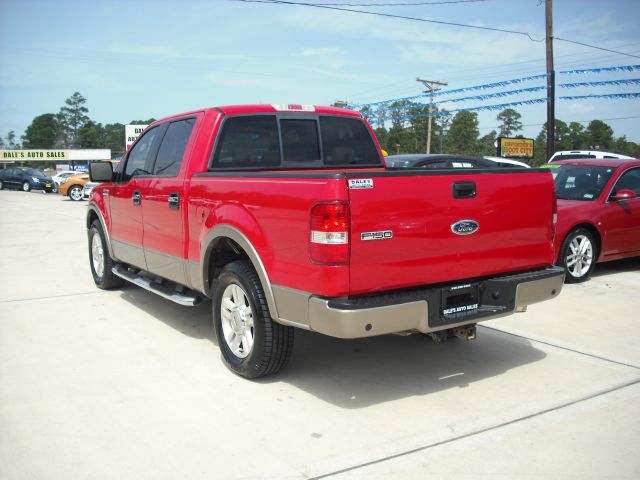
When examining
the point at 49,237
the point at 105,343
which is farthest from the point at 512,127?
the point at 105,343

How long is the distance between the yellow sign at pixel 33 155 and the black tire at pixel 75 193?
187 feet

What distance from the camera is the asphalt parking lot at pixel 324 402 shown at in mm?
3240

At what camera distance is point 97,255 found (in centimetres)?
775

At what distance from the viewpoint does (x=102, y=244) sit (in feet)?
24.0

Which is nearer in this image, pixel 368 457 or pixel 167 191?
pixel 368 457

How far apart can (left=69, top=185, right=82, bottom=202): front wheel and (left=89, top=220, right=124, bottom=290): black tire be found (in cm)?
2369

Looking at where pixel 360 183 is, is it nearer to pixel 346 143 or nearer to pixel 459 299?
pixel 459 299

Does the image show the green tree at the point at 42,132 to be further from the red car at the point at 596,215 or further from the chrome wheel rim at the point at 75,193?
the red car at the point at 596,215

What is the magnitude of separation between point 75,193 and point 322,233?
95.1 feet

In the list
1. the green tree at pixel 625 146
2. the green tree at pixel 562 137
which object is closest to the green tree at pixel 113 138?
the green tree at pixel 562 137

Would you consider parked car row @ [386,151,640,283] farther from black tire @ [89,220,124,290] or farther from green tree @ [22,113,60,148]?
green tree @ [22,113,60,148]

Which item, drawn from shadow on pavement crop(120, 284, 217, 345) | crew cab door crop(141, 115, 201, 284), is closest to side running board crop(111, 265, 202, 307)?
crew cab door crop(141, 115, 201, 284)

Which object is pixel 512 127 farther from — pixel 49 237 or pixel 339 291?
pixel 339 291

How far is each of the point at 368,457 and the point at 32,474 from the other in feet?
5.91
